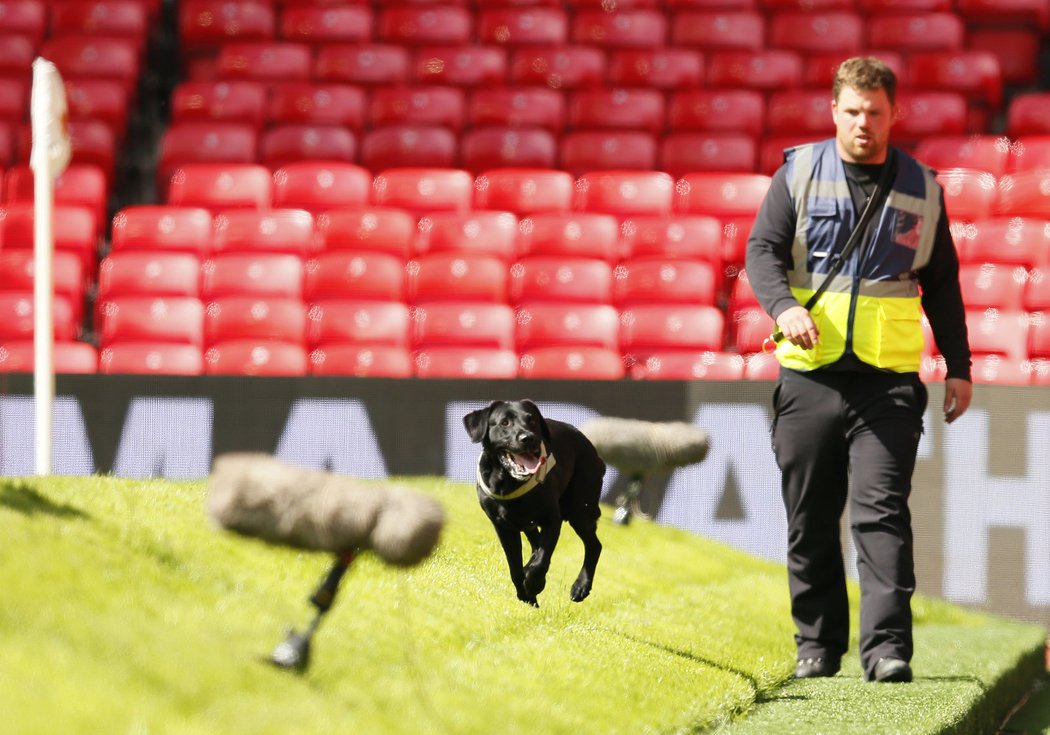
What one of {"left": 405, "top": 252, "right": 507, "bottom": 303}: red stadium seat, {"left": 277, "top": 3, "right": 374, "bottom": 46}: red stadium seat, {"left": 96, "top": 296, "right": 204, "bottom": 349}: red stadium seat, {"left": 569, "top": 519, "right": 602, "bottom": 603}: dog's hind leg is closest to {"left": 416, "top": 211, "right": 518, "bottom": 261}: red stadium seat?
{"left": 405, "top": 252, "right": 507, "bottom": 303}: red stadium seat

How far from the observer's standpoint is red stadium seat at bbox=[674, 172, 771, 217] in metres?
8.66

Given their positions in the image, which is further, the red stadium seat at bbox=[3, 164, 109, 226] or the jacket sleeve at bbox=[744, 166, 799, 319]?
the red stadium seat at bbox=[3, 164, 109, 226]

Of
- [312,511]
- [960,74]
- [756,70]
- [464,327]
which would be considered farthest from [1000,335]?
[312,511]

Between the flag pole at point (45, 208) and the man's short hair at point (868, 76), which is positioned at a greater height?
the man's short hair at point (868, 76)

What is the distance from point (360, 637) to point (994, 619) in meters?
4.88

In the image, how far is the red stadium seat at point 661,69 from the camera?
997 cm

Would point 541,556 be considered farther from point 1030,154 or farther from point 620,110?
point 620,110

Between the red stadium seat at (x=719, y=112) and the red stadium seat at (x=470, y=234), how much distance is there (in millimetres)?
1985

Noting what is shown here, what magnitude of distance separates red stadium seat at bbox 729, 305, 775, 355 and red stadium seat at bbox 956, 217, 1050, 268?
4.46 feet

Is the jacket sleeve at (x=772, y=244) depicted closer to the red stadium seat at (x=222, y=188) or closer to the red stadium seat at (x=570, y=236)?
the red stadium seat at (x=570, y=236)

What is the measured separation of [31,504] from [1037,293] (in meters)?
6.44

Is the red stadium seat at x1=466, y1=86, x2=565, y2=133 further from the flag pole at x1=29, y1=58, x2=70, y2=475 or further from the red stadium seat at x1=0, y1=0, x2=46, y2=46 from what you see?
the flag pole at x1=29, y1=58, x2=70, y2=475

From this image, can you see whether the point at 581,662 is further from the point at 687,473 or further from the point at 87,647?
the point at 687,473

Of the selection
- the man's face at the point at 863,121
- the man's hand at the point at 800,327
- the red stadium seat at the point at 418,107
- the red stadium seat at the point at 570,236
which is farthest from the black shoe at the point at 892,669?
the red stadium seat at the point at 418,107
